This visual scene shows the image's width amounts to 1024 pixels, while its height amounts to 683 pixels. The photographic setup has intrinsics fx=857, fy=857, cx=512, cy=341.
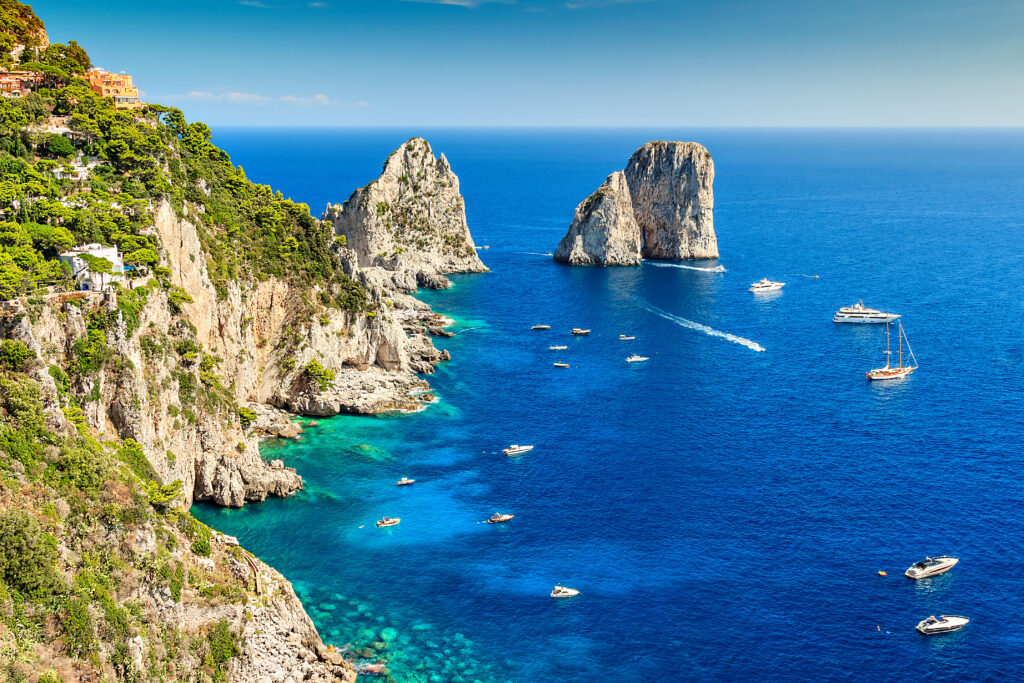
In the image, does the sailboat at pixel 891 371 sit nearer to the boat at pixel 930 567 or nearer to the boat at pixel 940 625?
the boat at pixel 930 567

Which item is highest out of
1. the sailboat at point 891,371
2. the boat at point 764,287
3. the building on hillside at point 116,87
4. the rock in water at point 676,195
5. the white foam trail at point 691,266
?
the building on hillside at point 116,87

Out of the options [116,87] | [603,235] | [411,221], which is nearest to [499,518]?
[116,87]

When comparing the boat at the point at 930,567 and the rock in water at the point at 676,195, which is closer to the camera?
the boat at the point at 930,567

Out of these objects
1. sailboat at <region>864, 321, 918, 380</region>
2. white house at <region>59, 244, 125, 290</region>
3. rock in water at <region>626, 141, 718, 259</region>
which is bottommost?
sailboat at <region>864, 321, 918, 380</region>

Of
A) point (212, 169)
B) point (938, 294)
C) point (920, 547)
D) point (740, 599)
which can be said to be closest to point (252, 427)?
point (212, 169)

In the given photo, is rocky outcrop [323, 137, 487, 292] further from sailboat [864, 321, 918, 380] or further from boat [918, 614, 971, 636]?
boat [918, 614, 971, 636]

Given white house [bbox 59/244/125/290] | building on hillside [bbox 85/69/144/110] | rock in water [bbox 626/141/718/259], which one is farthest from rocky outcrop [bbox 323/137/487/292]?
white house [bbox 59/244/125/290]

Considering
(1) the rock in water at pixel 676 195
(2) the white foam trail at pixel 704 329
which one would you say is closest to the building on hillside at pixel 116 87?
(2) the white foam trail at pixel 704 329
